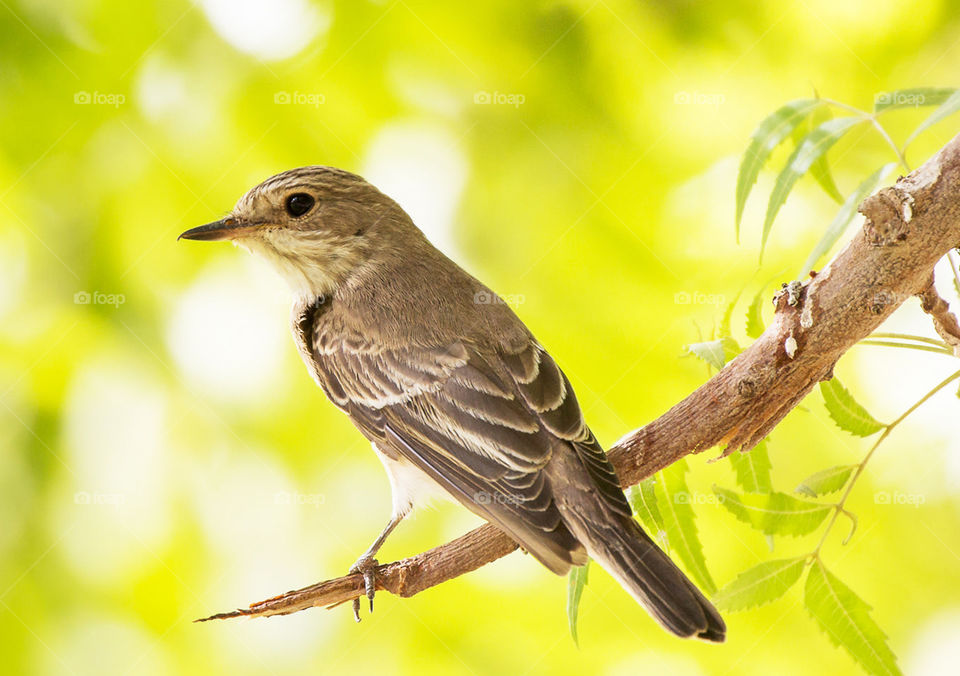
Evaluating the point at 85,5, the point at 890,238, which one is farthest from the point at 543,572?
the point at 85,5

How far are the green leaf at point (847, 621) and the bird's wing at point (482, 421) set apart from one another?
1.39 feet

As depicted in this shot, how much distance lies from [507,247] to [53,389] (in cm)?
168

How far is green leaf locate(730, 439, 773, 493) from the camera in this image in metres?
2.04

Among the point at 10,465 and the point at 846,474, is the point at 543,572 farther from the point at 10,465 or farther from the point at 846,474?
the point at 10,465

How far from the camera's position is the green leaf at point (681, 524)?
6.66ft

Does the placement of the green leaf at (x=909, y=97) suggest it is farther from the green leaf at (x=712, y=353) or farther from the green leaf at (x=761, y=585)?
the green leaf at (x=761, y=585)

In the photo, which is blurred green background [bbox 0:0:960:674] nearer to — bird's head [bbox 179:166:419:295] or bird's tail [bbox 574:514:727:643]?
bird's head [bbox 179:166:419:295]
